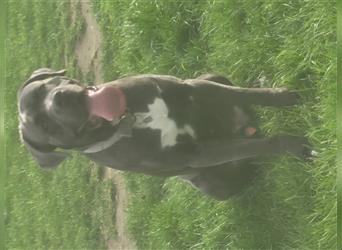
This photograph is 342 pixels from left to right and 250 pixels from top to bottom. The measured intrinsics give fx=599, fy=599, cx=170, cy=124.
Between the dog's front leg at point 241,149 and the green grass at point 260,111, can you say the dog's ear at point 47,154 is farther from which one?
the green grass at point 260,111

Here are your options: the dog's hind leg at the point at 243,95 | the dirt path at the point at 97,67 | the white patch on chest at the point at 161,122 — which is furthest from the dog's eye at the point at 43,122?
the dirt path at the point at 97,67

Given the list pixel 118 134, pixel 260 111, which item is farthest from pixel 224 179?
pixel 118 134

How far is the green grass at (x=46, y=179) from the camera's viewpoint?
6.49 m

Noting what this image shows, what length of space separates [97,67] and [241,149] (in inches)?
127

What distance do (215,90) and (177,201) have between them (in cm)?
146

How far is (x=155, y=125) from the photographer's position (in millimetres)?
3648

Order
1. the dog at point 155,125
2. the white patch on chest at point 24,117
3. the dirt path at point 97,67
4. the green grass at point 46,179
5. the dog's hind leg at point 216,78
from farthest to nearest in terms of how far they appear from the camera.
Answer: the green grass at point 46,179 < the dirt path at point 97,67 < the dog's hind leg at point 216,78 < the white patch on chest at point 24,117 < the dog at point 155,125

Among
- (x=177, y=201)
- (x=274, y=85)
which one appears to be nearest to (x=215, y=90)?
(x=274, y=85)

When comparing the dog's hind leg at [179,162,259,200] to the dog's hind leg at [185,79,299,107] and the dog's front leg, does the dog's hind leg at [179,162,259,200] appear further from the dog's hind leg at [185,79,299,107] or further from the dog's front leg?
the dog's hind leg at [185,79,299,107]

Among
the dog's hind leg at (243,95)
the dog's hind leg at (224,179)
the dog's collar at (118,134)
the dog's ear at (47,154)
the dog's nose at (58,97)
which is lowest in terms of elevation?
the dog's hind leg at (224,179)

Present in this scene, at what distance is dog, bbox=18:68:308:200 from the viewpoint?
3.32 meters

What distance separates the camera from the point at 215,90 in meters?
3.90

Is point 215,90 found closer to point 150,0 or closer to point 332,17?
point 332,17

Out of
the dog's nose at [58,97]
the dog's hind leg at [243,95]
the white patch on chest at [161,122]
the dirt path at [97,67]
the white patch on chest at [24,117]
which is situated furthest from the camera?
the dirt path at [97,67]
